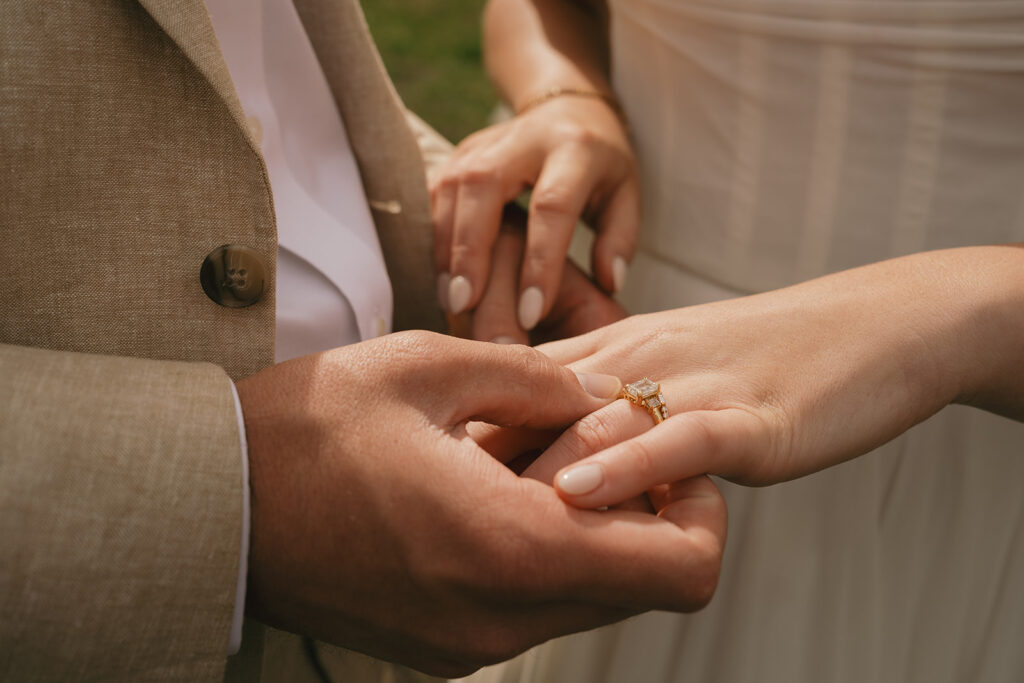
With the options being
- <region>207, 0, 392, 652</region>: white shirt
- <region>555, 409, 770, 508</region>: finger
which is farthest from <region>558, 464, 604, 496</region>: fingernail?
<region>207, 0, 392, 652</region>: white shirt

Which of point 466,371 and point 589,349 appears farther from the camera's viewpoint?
point 589,349

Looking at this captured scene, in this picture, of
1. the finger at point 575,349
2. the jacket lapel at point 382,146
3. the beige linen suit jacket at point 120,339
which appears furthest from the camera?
the jacket lapel at point 382,146

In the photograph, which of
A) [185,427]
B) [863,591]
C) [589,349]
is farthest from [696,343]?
[185,427]

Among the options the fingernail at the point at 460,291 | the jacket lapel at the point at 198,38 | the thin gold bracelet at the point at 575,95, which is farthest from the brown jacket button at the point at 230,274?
the thin gold bracelet at the point at 575,95

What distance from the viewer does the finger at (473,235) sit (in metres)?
1.12

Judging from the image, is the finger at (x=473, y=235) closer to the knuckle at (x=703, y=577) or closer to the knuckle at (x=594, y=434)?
the knuckle at (x=594, y=434)

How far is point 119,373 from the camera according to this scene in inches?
26.2

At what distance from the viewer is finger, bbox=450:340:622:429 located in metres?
0.73

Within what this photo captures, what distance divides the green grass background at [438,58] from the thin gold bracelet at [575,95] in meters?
2.18

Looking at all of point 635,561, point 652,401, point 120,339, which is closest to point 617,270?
point 652,401

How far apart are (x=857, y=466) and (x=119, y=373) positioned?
93 centimetres

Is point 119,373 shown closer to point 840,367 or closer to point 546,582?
point 546,582

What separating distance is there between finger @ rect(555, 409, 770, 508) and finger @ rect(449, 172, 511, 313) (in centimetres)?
42

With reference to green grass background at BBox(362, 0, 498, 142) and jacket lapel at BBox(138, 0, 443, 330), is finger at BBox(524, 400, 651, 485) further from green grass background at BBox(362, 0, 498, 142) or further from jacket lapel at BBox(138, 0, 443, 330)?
green grass background at BBox(362, 0, 498, 142)
